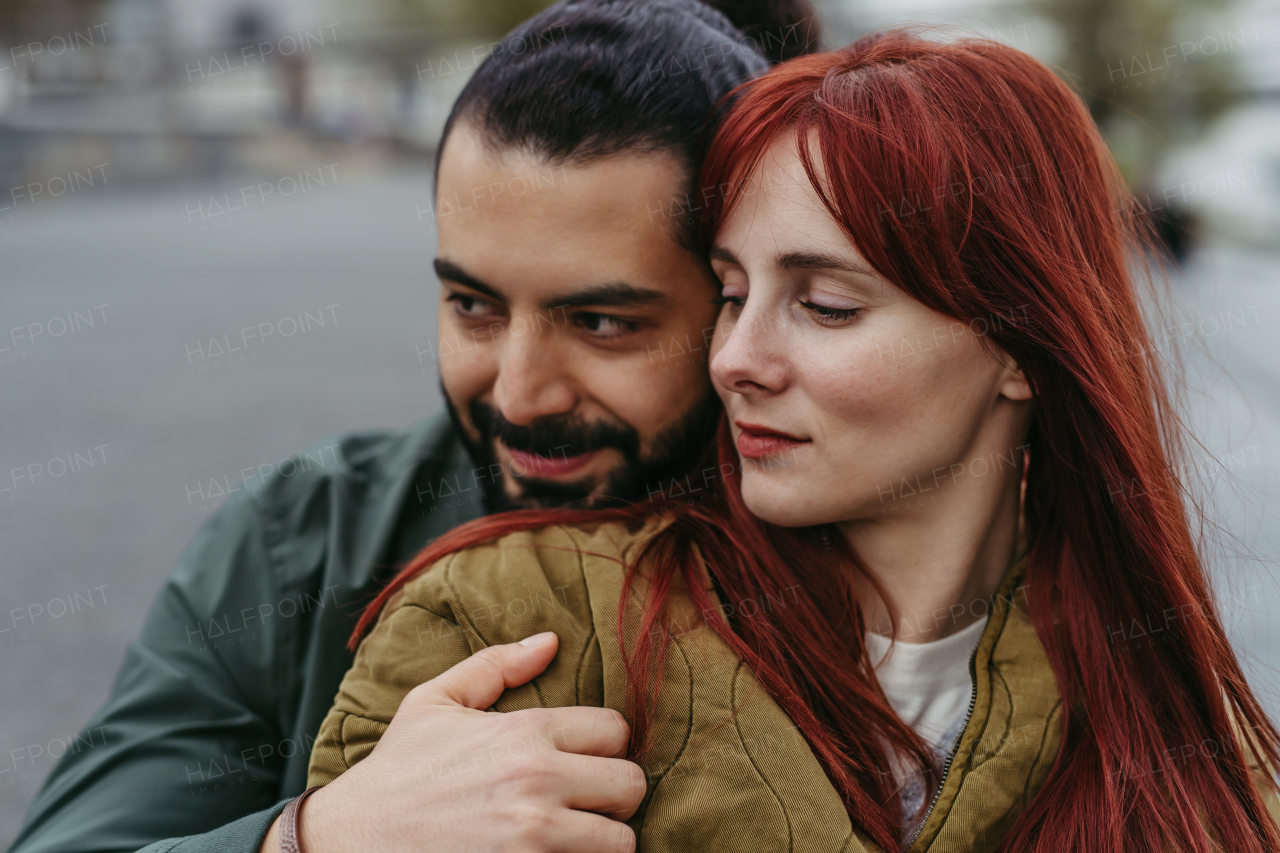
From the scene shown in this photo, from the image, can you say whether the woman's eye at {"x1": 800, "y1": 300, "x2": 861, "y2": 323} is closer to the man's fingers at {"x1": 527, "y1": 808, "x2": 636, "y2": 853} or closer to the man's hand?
the man's hand

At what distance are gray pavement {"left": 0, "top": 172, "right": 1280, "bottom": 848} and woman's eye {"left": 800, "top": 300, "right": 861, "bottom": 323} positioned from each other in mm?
811

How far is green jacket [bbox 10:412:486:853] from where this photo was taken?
2119 millimetres

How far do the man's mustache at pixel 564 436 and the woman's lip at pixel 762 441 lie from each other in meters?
0.38

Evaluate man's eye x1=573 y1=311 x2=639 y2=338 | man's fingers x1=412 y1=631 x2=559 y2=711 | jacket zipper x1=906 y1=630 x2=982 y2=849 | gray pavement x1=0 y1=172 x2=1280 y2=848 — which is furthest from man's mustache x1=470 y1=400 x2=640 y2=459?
gray pavement x1=0 y1=172 x2=1280 y2=848

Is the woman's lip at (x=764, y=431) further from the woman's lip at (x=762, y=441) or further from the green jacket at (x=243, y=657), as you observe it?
the green jacket at (x=243, y=657)

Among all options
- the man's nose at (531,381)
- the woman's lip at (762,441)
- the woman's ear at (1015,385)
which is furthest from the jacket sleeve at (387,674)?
the woman's ear at (1015,385)

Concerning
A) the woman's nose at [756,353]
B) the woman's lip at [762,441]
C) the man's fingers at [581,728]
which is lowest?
the man's fingers at [581,728]

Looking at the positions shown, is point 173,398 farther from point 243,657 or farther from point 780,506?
point 780,506

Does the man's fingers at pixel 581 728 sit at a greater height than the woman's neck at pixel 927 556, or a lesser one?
lesser

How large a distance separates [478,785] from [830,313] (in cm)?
93

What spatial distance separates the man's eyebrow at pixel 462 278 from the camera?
212 cm

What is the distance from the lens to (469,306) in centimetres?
224

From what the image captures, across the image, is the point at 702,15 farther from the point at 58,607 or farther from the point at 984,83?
the point at 58,607

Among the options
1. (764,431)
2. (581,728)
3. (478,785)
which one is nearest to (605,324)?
(764,431)
